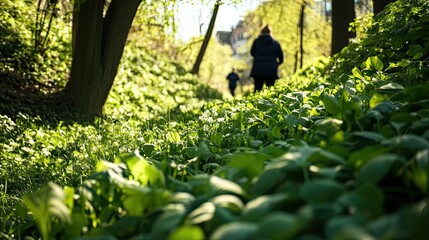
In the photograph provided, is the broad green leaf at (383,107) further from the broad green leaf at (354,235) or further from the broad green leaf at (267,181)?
the broad green leaf at (354,235)

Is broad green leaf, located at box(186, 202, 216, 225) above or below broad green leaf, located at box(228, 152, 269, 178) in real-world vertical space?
below

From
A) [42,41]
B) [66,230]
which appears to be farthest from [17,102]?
[66,230]

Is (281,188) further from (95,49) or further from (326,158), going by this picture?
(95,49)

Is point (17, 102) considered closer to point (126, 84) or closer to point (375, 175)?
point (126, 84)

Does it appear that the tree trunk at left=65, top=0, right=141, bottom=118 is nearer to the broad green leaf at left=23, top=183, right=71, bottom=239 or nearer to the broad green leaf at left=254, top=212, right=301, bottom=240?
the broad green leaf at left=23, top=183, right=71, bottom=239

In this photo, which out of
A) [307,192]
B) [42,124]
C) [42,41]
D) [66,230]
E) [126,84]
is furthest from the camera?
[126,84]

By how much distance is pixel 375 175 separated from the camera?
119cm

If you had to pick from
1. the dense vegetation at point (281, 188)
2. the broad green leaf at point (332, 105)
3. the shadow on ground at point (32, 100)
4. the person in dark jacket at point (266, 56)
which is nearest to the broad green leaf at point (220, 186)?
the dense vegetation at point (281, 188)

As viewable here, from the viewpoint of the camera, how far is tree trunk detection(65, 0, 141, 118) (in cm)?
812

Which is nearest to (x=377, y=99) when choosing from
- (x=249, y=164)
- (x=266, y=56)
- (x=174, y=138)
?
(x=249, y=164)

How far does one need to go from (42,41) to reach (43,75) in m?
1.15

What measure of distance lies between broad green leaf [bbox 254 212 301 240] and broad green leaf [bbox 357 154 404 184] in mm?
339

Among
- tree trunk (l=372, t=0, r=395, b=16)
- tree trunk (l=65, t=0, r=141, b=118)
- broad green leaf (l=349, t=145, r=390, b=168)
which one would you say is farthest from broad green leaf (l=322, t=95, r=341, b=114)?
tree trunk (l=65, t=0, r=141, b=118)

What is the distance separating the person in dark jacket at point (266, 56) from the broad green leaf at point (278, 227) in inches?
369
